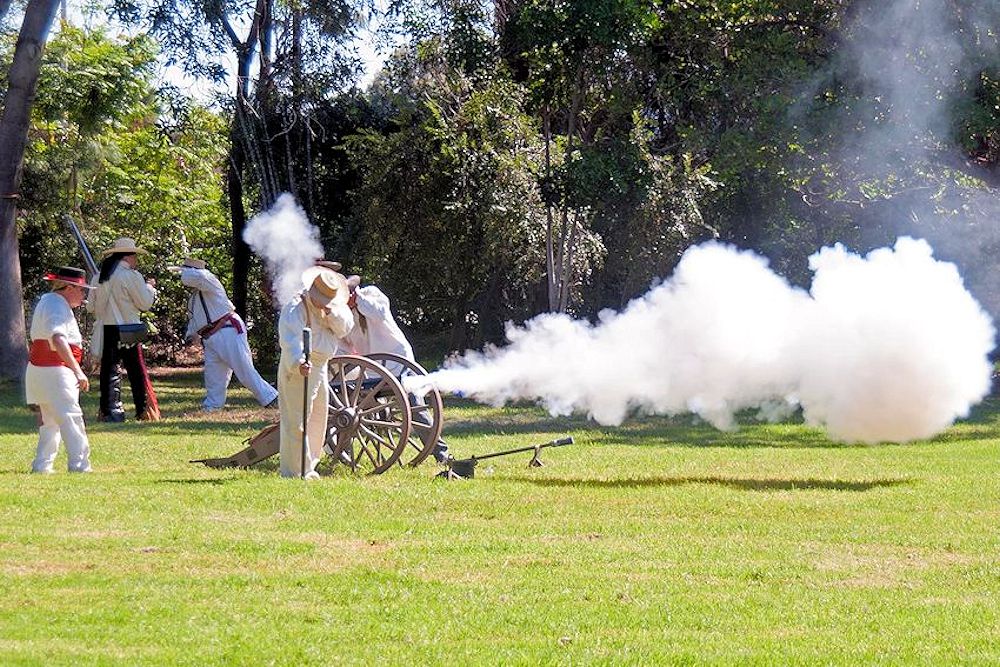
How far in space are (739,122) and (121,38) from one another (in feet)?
40.9

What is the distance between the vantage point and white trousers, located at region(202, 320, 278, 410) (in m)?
20.3

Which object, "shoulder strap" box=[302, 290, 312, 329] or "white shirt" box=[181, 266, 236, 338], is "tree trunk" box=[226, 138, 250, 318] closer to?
"white shirt" box=[181, 266, 236, 338]

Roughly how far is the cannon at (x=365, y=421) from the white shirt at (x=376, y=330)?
0.63 metres

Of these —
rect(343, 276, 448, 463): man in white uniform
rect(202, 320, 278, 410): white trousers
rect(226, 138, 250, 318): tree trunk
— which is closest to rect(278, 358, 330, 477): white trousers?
rect(343, 276, 448, 463): man in white uniform

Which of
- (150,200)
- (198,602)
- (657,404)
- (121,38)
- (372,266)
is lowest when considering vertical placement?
(198,602)

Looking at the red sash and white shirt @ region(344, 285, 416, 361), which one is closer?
the red sash

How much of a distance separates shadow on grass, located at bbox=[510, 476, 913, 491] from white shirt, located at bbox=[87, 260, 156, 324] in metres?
8.11

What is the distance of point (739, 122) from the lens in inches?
875

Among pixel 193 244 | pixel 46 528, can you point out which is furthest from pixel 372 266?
pixel 46 528

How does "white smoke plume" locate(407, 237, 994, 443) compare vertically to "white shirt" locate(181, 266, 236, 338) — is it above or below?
below

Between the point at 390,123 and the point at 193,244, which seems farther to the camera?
the point at 193,244

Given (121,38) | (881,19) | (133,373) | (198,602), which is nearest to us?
(198,602)

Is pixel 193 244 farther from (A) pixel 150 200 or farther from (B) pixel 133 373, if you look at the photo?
(B) pixel 133 373

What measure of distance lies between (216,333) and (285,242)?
2218 millimetres
